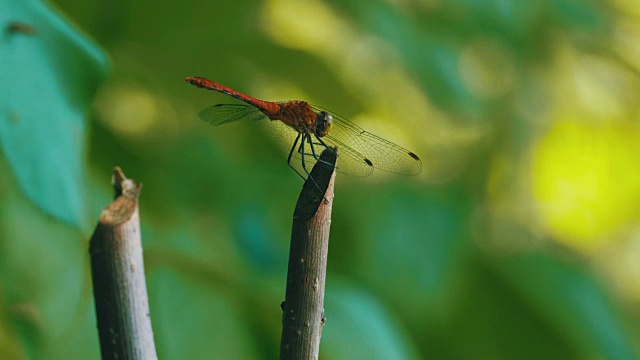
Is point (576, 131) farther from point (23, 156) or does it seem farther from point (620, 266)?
point (23, 156)

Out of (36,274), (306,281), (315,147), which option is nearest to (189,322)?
(36,274)

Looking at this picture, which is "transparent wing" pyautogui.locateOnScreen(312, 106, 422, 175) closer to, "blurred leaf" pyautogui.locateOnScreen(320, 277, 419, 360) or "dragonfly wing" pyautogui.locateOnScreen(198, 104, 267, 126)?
"dragonfly wing" pyautogui.locateOnScreen(198, 104, 267, 126)

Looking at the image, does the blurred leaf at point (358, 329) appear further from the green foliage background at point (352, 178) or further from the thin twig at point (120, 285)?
the thin twig at point (120, 285)

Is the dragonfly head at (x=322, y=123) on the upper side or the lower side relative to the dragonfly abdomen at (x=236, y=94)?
lower

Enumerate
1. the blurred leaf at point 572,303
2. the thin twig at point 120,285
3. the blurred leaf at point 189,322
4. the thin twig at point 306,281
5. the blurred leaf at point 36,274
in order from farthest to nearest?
the blurred leaf at point 572,303, the blurred leaf at point 189,322, the blurred leaf at point 36,274, the thin twig at point 306,281, the thin twig at point 120,285

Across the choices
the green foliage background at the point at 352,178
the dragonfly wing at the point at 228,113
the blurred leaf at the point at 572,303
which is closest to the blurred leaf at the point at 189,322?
the green foliage background at the point at 352,178

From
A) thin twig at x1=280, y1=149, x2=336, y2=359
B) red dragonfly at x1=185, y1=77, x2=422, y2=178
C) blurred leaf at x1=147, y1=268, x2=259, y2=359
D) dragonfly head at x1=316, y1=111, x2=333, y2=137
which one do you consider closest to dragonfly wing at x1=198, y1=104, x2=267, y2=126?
red dragonfly at x1=185, y1=77, x2=422, y2=178

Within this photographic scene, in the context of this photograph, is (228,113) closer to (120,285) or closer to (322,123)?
(322,123)
